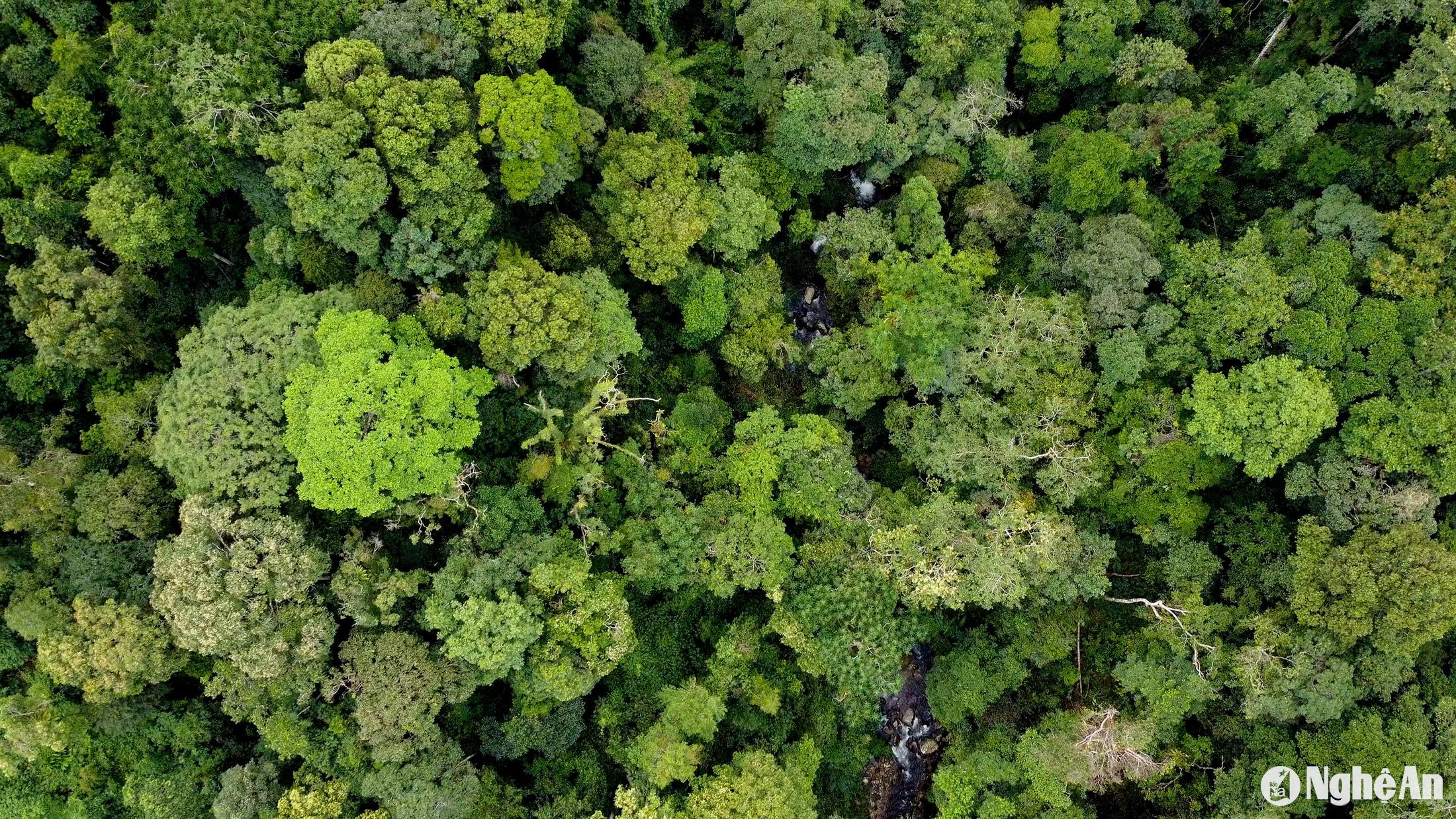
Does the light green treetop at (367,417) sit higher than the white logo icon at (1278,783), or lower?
higher

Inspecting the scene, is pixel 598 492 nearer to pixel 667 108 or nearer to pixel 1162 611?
pixel 667 108

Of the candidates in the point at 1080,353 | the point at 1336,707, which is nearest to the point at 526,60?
the point at 1080,353

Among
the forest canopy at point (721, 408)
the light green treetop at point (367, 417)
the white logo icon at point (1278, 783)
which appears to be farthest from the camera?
the white logo icon at point (1278, 783)

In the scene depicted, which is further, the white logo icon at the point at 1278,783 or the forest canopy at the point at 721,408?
the white logo icon at the point at 1278,783

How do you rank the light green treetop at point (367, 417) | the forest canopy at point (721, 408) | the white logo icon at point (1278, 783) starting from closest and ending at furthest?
the light green treetop at point (367, 417) → the forest canopy at point (721, 408) → the white logo icon at point (1278, 783)

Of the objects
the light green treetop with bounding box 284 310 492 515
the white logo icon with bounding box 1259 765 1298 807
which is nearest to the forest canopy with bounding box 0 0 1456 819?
the light green treetop with bounding box 284 310 492 515

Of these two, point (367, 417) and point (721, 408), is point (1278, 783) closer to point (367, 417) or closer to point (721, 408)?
point (721, 408)

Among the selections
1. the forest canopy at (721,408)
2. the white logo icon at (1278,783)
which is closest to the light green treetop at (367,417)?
the forest canopy at (721,408)

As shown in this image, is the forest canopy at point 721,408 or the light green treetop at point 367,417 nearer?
the light green treetop at point 367,417

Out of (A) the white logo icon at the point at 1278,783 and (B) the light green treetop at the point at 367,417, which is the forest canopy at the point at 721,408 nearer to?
(B) the light green treetop at the point at 367,417
